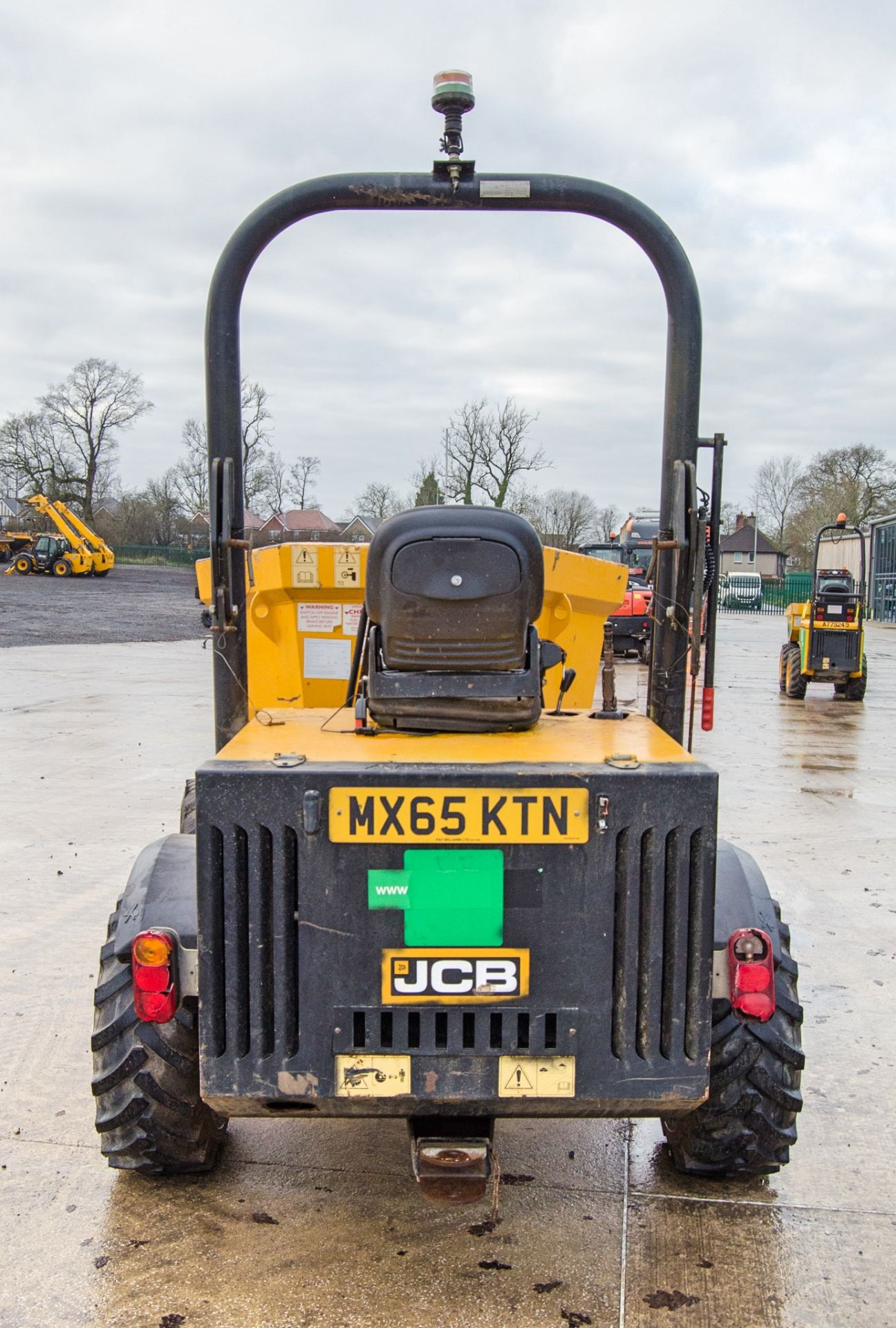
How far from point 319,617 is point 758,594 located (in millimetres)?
50481

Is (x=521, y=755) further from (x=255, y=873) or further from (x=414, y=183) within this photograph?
(x=414, y=183)

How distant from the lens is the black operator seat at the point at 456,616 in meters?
2.81

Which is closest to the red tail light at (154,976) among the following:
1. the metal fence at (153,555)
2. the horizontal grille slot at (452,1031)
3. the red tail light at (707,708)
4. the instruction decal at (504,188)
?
the horizontal grille slot at (452,1031)

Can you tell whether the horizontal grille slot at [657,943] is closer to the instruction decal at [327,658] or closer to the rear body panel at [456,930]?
the rear body panel at [456,930]

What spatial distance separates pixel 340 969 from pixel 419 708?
2.25ft

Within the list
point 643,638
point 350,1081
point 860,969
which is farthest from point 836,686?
point 350,1081

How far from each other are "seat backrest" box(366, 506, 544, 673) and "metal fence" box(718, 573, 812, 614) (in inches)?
1943

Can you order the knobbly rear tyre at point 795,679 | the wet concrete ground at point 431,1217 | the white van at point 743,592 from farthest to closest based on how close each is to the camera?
the white van at point 743,592, the knobbly rear tyre at point 795,679, the wet concrete ground at point 431,1217

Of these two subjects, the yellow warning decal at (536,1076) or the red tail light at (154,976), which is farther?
the red tail light at (154,976)

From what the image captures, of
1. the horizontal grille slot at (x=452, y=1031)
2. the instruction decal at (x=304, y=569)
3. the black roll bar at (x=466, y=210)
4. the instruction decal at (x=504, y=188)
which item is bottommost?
the horizontal grille slot at (x=452, y=1031)

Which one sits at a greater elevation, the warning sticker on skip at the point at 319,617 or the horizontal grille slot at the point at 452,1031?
the warning sticker on skip at the point at 319,617

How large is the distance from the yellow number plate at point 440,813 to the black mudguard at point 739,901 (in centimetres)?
51

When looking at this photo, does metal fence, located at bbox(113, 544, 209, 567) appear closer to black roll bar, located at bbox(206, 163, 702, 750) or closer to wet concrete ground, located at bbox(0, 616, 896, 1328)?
wet concrete ground, located at bbox(0, 616, 896, 1328)

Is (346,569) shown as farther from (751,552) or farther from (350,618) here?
(751,552)
